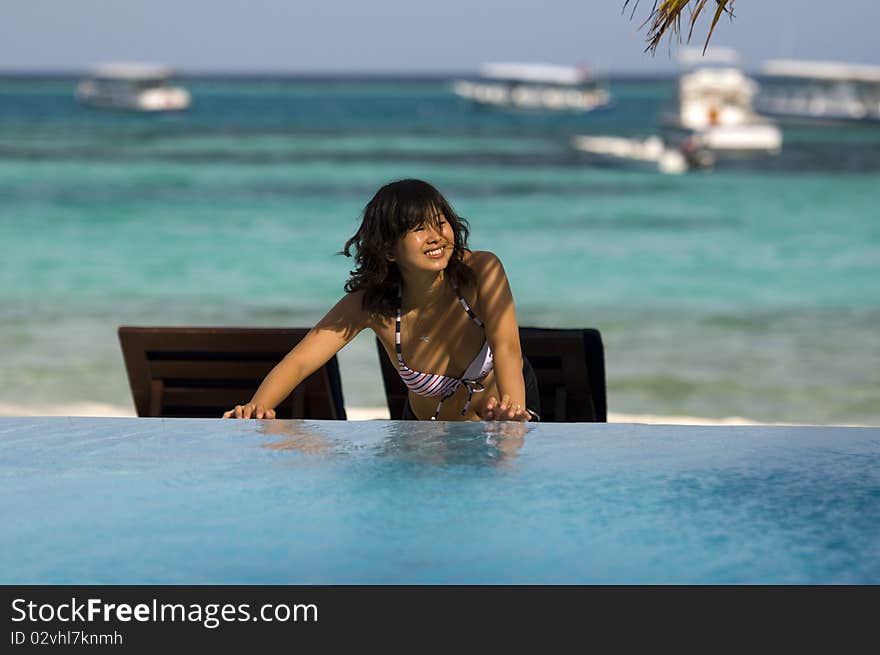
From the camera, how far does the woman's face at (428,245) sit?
130 inches

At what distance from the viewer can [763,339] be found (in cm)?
1181

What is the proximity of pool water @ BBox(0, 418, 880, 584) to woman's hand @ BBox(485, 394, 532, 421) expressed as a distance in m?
0.19

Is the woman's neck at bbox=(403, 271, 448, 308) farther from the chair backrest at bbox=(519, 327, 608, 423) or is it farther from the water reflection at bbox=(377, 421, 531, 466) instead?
the chair backrest at bbox=(519, 327, 608, 423)

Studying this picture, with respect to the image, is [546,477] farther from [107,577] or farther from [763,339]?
[763,339]

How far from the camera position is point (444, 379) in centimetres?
356

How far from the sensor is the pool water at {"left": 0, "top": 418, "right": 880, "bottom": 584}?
2119 mm

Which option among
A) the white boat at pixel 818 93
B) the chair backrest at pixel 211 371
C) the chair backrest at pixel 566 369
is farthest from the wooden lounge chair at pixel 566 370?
the white boat at pixel 818 93

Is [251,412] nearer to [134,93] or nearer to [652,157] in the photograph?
[652,157]

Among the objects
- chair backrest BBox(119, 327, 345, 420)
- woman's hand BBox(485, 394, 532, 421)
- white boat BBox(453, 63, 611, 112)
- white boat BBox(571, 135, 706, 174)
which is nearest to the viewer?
woman's hand BBox(485, 394, 532, 421)

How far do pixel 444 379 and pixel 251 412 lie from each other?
589 millimetres

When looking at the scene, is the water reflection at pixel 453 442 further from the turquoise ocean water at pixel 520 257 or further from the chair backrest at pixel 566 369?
the turquoise ocean water at pixel 520 257

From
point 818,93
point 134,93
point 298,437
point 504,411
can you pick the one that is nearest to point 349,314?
point 504,411

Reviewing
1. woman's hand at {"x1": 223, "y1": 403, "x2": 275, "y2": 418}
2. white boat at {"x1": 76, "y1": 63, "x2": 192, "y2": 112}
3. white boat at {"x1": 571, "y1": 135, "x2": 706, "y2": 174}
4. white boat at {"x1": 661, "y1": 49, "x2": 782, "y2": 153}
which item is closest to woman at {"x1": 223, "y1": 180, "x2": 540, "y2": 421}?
woman's hand at {"x1": 223, "y1": 403, "x2": 275, "y2": 418}

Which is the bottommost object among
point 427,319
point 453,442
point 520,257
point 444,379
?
point 453,442
